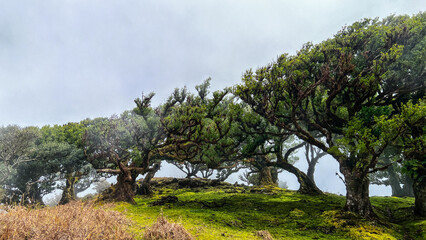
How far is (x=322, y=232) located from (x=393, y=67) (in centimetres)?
1190

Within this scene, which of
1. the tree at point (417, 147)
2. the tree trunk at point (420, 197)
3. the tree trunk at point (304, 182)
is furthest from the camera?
the tree trunk at point (304, 182)

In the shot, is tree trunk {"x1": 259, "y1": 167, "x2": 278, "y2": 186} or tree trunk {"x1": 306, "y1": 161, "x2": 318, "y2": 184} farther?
tree trunk {"x1": 306, "y1": 161, "x2": 318, "y2": 184}

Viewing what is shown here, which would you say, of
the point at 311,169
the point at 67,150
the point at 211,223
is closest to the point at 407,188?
the point at 311,169

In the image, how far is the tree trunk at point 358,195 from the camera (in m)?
12.8

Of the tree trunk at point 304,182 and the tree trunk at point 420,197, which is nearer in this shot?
the tree trunk at point 420,197

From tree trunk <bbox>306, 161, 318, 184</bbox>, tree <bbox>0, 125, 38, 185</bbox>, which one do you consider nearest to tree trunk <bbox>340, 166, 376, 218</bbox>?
tree trunk <bbox>306, 161, 318, 184</bbox>

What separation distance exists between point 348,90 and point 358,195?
6.70 m

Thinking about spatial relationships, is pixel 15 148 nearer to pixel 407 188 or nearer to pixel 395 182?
pixel 395 182

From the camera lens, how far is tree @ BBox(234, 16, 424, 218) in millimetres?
12469

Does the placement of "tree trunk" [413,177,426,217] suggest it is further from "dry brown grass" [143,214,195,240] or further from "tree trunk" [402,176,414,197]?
"tree trunk" [402,176,414,197]

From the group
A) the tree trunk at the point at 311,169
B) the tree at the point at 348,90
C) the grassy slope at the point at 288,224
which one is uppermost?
the tree at the point at 348,90

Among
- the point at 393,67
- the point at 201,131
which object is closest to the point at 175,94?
the point at 201,131

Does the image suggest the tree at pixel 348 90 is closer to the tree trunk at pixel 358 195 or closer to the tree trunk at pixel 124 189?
the tree trunk at pixel 358 195

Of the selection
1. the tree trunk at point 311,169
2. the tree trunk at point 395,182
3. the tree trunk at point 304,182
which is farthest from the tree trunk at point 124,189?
the tree trunk at point 395,182
